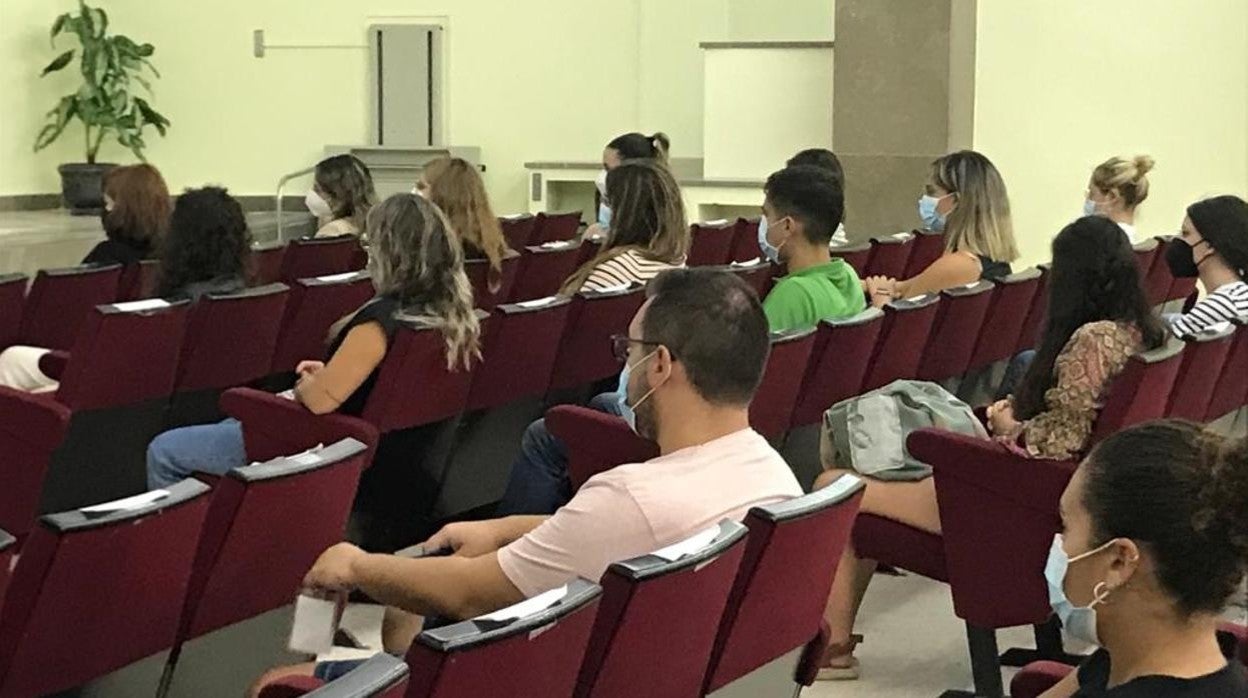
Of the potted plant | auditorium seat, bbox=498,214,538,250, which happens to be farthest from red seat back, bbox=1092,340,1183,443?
the potted plant

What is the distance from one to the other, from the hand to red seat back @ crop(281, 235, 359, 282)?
4005 millimetres

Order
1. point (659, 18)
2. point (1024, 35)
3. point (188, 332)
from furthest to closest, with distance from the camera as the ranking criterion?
point (659, 18)
point (1024, 35)
point (188, 332)

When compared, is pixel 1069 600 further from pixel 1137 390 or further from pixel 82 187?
pixel 82 187

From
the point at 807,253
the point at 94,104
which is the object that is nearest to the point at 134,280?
the point at 807,253

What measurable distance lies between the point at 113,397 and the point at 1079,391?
2.46m

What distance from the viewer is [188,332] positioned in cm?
483

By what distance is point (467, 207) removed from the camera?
6.43 meters

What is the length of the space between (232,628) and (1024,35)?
771 cm

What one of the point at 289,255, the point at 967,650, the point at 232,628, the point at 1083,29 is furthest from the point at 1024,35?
the point at 232,628

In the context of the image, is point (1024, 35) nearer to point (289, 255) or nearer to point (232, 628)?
point (289, 255)

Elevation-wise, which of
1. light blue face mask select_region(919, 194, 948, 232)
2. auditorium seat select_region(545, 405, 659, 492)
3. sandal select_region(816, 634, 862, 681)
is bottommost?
sandal select_region(816, 634, 862, 681)

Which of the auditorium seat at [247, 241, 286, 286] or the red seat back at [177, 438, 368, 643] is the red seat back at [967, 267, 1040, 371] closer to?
the auditorium seat at [247, 241, 286, 286]

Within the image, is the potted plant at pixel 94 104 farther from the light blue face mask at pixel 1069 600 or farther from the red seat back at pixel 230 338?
the light blue face mask at pixel 1069 600

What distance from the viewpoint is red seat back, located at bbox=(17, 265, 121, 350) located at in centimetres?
551
